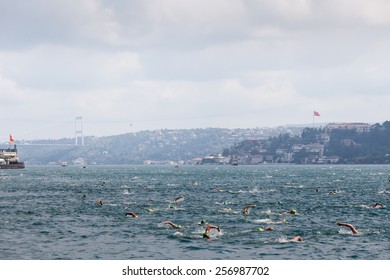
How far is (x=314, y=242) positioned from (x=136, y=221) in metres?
20.7

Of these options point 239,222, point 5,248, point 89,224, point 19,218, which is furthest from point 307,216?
point 5,248

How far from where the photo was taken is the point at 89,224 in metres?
66.6

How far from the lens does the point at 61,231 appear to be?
201 feet

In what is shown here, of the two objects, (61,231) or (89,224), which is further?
(89,224)

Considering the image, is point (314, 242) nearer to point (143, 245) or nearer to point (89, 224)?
point (143, 245)

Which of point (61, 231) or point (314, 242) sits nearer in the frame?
point (314, 242)

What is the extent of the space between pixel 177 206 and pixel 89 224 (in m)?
22.5

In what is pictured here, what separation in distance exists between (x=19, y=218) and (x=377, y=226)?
34.7 m

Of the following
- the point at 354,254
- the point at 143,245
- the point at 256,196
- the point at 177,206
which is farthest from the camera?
the point at 256,196
